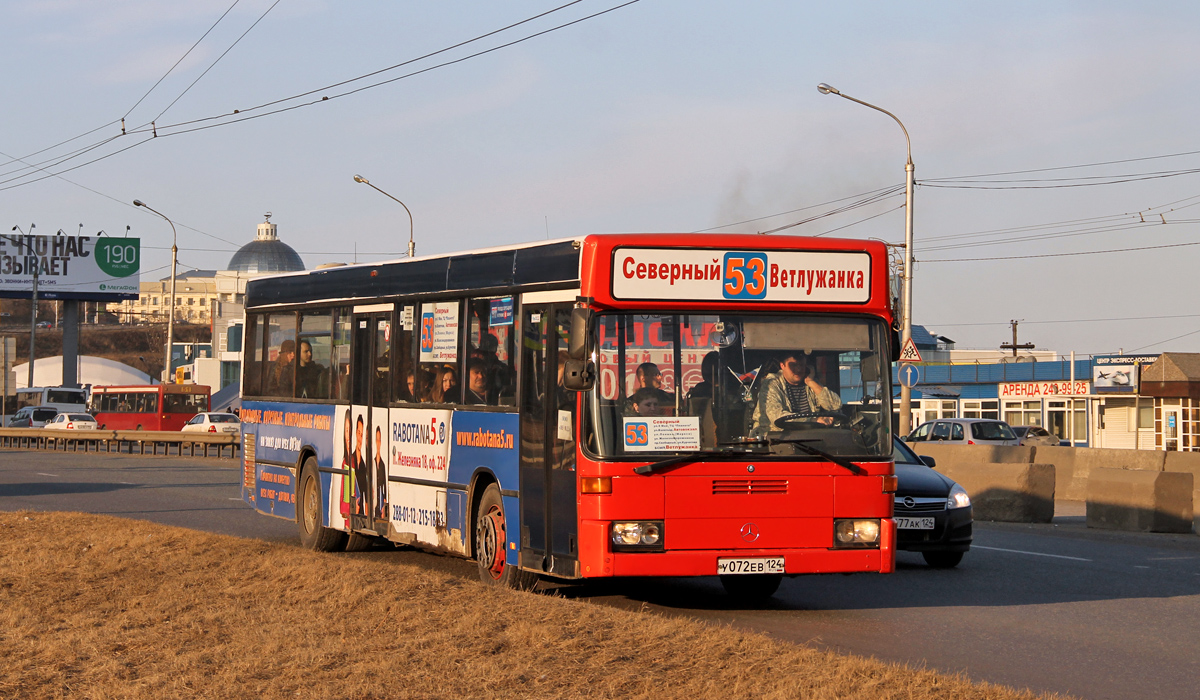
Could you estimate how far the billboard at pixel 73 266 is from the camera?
8088 centimetres

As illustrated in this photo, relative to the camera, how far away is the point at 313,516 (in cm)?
1414

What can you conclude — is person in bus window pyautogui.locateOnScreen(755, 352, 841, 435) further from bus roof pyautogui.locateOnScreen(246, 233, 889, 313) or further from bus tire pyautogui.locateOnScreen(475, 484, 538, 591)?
bus tire pyautogui.locateOnScreen(475, 484, 538, 591)

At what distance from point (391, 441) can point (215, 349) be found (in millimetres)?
118060

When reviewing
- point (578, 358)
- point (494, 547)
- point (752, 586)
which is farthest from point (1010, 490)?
point (578, 358)

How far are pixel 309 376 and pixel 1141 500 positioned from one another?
11.2m

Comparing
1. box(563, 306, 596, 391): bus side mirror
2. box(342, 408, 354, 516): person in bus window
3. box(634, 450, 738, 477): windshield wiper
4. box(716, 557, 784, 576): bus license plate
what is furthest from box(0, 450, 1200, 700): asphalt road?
box(563, 306, 596, 391): bus side mirror

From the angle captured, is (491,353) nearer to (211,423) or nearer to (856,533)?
(856,533)

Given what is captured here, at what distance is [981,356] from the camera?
10938cm

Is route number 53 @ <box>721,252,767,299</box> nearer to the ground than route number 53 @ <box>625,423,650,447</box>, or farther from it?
farther from it

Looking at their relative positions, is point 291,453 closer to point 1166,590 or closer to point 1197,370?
point 1166,590

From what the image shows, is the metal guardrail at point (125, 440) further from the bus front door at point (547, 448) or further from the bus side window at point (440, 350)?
the bus front door at point (547, 448)

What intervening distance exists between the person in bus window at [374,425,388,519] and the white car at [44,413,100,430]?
4738 centimetres

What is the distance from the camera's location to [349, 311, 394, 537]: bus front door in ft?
41.3

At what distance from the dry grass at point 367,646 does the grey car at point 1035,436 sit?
39090 mm
